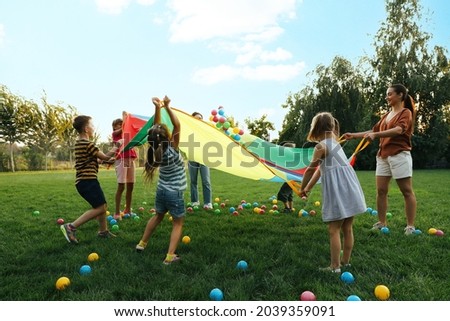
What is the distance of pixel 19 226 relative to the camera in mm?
4473

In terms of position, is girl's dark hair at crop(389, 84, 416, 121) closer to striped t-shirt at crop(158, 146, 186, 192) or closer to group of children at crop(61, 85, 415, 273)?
group of children at crop(61, 85, 415, 273)

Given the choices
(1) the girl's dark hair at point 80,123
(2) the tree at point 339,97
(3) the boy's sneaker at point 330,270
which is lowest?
(3) the boy's sneaker at point 330,270

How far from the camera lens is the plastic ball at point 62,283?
250cm

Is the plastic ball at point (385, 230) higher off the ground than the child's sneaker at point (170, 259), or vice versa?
the plastic ball at point (385, 230)

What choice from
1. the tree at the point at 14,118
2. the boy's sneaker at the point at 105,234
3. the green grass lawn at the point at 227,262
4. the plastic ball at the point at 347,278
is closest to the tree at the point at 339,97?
the green grass lawn at the point at 227,262

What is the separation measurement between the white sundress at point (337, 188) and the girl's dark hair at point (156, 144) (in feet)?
4.37

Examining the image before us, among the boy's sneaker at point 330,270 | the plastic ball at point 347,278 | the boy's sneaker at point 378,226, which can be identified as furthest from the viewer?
the boy's sneaker at point 378,226

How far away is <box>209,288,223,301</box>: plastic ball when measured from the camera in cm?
228

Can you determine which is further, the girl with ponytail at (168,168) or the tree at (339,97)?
the tree at (339,97)

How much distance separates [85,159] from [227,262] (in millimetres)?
1810

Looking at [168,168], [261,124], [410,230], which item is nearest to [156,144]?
[168,168]

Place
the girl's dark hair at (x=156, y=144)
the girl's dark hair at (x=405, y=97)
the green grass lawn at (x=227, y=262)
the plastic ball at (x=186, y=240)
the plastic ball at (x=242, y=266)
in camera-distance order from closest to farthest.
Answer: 1. the green grass lawn at (x=227, y=262)
2. the plastic ball at (x=242, y=266)
3. the girl's dark hair at (x=156, y=144)
4. the plastic ball at (x=186, y=240)
5. the girl's dark hair at (x=405, y=97)

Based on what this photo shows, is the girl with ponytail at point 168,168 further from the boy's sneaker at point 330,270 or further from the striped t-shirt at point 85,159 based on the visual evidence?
the boy's sneaker at point 330,270
